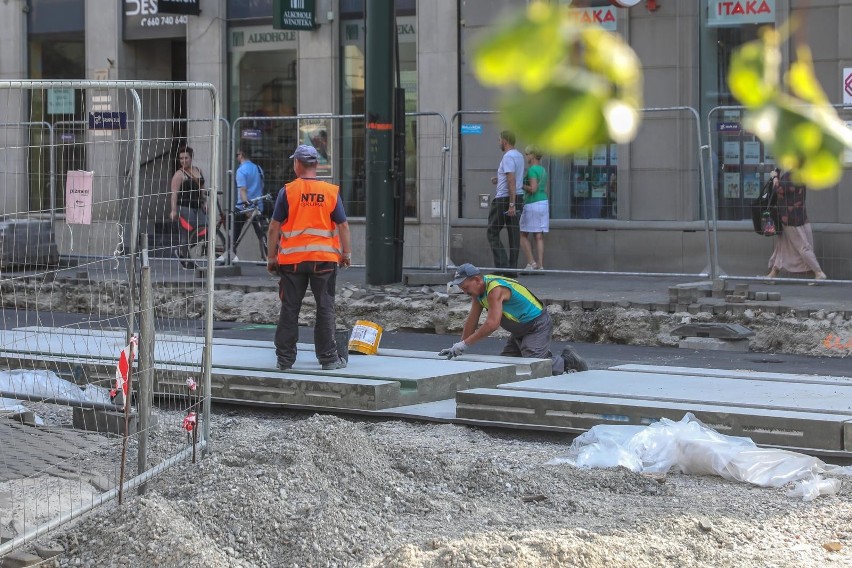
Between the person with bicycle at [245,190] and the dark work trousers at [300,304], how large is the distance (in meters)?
8.06

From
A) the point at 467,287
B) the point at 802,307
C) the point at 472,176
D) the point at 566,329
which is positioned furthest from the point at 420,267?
the point at 467,287

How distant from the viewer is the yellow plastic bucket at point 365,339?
35.2 feet

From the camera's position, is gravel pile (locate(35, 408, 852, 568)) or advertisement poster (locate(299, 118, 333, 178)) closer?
gravel pile (locate(35, 408, 852, 568))

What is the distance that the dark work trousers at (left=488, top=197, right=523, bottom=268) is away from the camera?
15.8m

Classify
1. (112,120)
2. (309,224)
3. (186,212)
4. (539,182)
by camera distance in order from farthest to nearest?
(539,182), (309,224), (186,212), (112,120)

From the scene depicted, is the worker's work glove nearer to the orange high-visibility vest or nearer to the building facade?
the orange high-visibility vest

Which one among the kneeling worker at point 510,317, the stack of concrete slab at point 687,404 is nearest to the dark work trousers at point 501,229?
the kneeling worker at point 510,317

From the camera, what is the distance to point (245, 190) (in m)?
18.6

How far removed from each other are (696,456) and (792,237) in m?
7.27

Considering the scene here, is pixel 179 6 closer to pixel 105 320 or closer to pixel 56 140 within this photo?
pixel 56 140

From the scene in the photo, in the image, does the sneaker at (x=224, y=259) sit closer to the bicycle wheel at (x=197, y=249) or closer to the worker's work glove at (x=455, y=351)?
the worker's work glove at (x=455, y=351)

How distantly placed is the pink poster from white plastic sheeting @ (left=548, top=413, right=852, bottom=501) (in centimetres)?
289

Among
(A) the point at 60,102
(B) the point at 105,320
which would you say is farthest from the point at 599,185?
(B) the point at 105,320

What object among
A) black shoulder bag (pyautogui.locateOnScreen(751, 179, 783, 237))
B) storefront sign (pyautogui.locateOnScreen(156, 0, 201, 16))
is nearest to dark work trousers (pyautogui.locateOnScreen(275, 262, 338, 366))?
black shoulder bag (pyautogui.locateOnScreen(751, 179, 783, 237))
